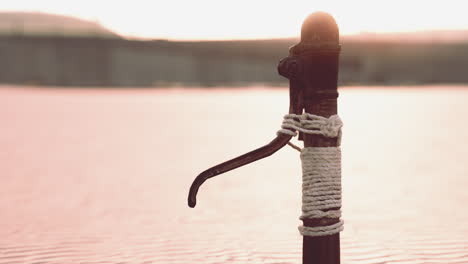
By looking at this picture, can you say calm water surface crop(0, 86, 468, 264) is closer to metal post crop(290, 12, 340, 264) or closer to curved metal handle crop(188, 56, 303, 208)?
metal post crop(290, 12, 340, 264)

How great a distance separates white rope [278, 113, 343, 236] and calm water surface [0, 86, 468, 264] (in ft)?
6.24

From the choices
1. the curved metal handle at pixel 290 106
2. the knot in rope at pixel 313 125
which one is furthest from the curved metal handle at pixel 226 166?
the knot in rope at pixel 313 125

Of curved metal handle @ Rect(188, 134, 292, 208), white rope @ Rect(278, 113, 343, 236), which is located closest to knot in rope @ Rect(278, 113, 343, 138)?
white rope @ Rect(278, 113, 343, 236)

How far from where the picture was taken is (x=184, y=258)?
6207 millimetres

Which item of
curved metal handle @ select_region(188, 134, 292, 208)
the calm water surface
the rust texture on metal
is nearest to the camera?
curved metal handle @ select_region(188, 134, 292, 208)

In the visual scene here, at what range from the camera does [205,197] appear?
31.7 ft

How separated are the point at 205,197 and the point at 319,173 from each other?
18.0ft

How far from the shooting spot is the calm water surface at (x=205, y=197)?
6539 mm

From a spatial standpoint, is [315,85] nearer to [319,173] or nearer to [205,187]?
[319,173]

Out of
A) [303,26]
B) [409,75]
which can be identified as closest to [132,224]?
[303,26]

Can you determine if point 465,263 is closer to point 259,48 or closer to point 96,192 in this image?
point 96,192

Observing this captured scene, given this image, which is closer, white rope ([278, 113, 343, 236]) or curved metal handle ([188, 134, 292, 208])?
curved metal handle ([188, 134, 292, 208])

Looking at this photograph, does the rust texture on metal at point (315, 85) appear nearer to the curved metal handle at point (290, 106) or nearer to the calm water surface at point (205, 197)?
the curved metal handle at point (290, 106)

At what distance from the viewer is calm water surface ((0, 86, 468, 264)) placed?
6539 millimetres
